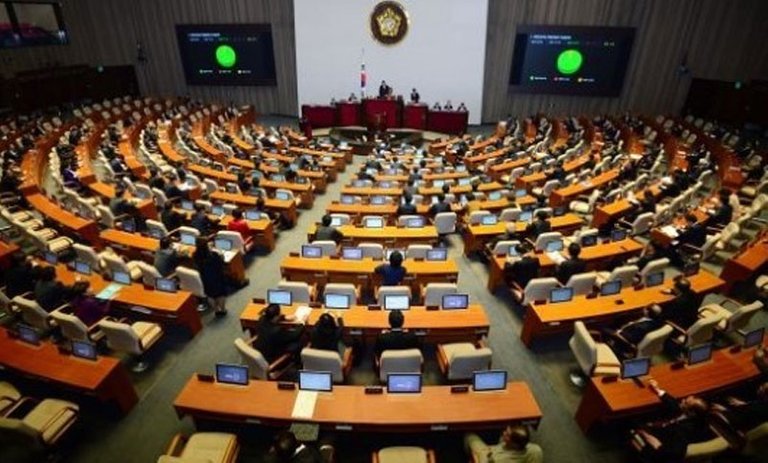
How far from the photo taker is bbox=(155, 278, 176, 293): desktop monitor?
788cm

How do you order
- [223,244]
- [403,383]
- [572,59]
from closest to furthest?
[403,383] → [223,244] → [572,59]

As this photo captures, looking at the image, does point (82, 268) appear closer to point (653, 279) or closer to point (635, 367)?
point (635, 367)

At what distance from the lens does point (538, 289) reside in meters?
7.96

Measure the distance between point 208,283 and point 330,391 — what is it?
3926mm

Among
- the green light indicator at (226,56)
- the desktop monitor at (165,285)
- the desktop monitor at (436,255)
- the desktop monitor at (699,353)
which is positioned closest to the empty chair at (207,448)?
the desktop monitor at (165,285)

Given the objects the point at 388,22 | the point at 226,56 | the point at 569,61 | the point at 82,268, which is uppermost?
the point at 388,22

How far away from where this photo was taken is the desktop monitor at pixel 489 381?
566cm

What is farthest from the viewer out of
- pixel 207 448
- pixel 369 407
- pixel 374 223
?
pixel 374 223

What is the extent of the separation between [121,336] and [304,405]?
3393 mm

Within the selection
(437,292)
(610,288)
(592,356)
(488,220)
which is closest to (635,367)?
(592,356)

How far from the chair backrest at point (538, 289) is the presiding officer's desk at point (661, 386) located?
217 cm

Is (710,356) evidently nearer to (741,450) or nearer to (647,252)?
(741,450)

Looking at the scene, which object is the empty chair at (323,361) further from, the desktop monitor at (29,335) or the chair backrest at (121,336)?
the desktop monitor at (29,335)

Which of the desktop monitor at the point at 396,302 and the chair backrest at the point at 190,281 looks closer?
the desktop monitor at the point at 396,302
